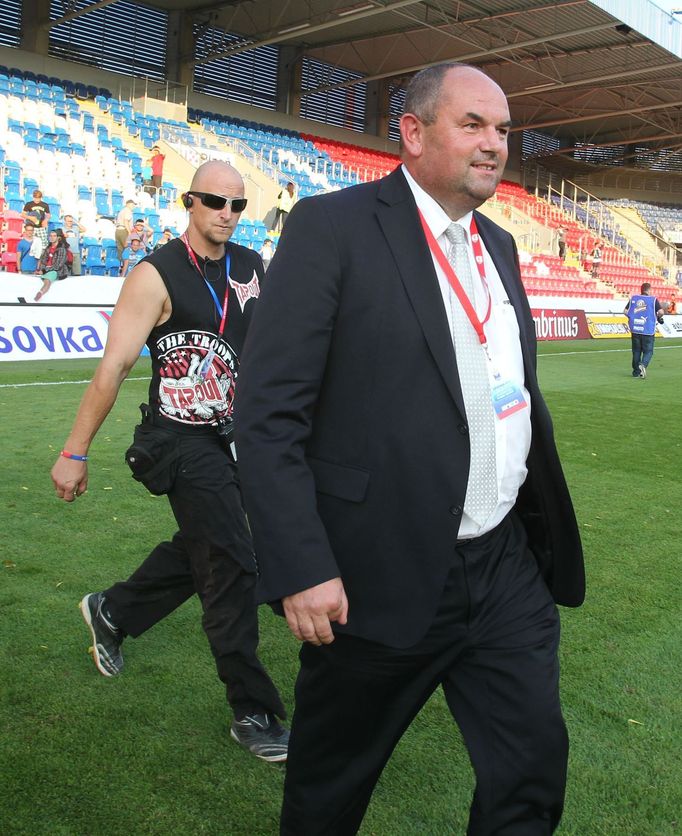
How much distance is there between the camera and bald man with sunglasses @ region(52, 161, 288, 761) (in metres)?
3.28

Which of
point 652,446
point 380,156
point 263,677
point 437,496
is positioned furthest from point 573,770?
point 380,156

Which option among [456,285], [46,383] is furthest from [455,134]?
[46,383]

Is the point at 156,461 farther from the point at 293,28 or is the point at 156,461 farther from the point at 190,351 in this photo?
the point at 293,28

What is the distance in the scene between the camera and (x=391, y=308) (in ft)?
6.77

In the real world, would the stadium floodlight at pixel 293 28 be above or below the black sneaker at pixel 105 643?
above

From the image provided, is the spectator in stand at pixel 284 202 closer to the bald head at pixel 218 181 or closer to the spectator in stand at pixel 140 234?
the spectator in stand at pixel 140 234

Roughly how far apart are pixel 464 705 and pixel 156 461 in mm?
1523

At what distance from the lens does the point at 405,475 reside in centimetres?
207

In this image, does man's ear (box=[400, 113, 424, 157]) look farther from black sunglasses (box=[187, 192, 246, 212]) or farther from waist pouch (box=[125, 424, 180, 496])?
waist pouch (box=[125, 424, 180, 496])

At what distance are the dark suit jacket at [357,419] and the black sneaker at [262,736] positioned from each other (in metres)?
1.30

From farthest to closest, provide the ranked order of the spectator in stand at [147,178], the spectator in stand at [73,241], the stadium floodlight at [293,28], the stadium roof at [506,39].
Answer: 1. the stadium floodlight at [293,28]
2. the stadium roof at [506,39]
3. the spectator in stand at [147,178]
4. the spectator in stand at [73,241]

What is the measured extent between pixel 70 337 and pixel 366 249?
42.3 feet

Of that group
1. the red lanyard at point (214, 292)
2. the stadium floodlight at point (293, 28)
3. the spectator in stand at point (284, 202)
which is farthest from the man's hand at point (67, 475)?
the stadium floodlight at point (293, 28)

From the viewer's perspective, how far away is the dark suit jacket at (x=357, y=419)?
2.00 metres
